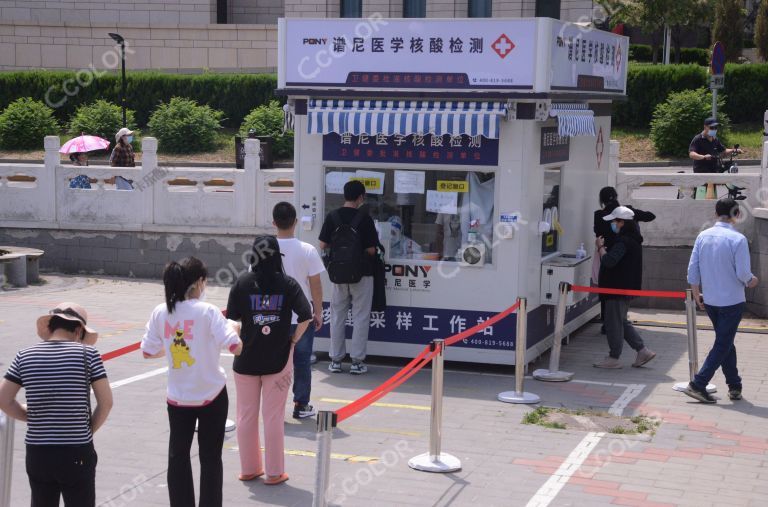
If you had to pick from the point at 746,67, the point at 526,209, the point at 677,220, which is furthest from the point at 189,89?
the point at 526,209

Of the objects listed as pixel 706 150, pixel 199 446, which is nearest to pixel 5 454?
pixel 199 446

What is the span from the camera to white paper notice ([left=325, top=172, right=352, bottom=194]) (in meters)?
10.8

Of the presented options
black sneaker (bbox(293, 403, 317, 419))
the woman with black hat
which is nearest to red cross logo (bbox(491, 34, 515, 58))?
black sneaker (bbox(293, 403, 317, 419))

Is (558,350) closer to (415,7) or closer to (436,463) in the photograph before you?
(436,463)

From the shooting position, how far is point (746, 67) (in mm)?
36219

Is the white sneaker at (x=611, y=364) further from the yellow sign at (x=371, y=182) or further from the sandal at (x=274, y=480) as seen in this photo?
the sandal at (x=274, y=480)

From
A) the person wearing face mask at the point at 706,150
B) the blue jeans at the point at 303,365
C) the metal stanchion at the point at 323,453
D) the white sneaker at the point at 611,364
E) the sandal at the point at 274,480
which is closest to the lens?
the metal stanchion at the point at 323,453

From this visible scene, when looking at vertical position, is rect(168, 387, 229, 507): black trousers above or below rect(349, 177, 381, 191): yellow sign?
below

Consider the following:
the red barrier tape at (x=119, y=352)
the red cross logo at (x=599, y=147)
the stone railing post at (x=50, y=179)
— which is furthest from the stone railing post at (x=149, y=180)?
the red barrier tape at (x=119, y=352)

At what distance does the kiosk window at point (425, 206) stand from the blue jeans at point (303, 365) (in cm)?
234

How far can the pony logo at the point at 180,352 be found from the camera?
5992 millimetres

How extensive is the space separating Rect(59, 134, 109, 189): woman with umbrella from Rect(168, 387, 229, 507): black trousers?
11.1 metres

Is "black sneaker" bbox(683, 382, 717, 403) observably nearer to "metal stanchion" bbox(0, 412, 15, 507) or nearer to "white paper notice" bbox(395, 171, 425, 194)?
"white paper notice" bbox(395, 171, 425, 194)

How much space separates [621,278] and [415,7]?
35.2 m
